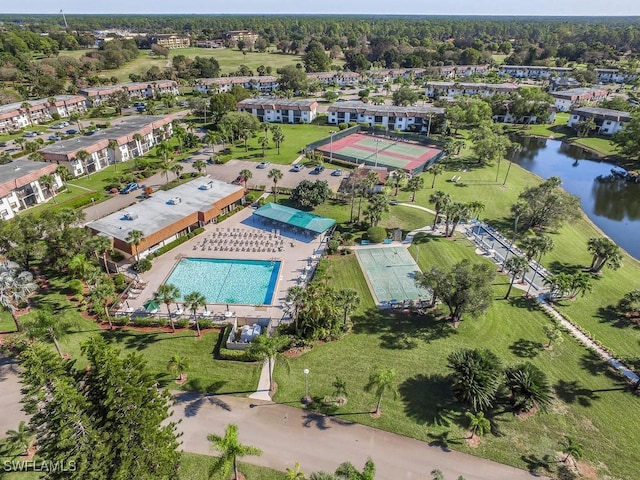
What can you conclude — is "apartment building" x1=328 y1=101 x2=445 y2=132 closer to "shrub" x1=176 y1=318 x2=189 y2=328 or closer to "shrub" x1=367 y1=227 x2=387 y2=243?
"shrub" x1=367 y1=227 x2=387 y2=243

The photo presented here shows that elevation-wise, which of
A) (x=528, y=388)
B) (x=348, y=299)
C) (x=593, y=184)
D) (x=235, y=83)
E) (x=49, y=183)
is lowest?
(x=593, y=184)

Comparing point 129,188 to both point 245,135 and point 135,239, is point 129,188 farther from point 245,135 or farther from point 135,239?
point 245,135

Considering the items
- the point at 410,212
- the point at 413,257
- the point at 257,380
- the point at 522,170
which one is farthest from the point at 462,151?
the point at 257,380

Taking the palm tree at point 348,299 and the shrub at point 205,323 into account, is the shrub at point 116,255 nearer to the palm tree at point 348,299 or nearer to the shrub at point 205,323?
the shrub at point 205,323

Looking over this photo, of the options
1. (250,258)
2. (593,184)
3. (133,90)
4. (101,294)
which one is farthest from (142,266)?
(133,90)

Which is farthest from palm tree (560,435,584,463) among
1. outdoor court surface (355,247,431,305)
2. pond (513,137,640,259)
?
pond (513,137,640,259)

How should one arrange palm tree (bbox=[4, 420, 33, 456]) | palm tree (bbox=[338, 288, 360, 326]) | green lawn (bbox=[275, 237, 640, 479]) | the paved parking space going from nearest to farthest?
palm tree (bbox=[4, 420, 33, 456]), green lawn (bbox=[275, 237, 640, 479]), palm tree (bbox=[338, 288, 360, 326]), the paved parking space

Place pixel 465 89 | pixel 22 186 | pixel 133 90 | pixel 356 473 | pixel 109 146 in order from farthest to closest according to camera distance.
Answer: pixel 465 89 < pixel 133 90 < pixel 109 146 < pixel 22 186 < pixel 356 473
